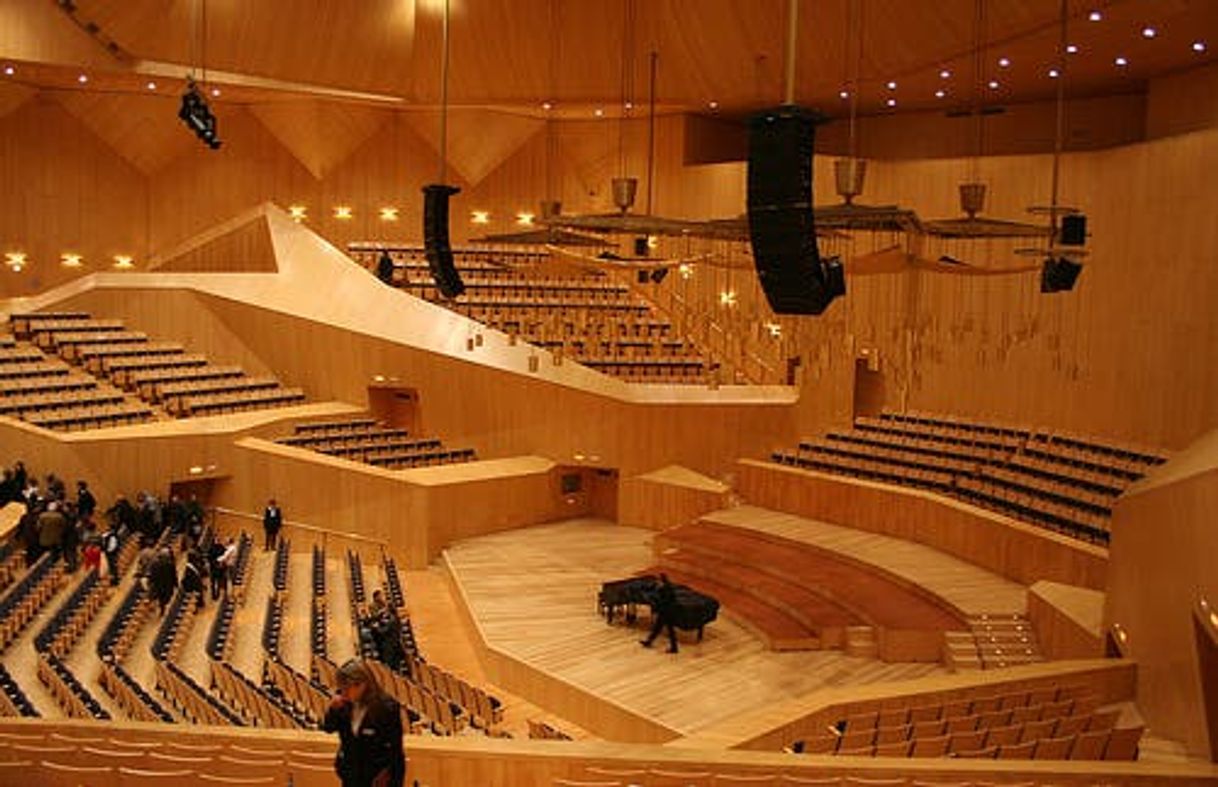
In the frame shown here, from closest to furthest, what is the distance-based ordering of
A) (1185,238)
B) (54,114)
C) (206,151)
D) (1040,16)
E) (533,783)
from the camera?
(533,783)
(1040,16)
(1185,238)
(54,114)
(206,151)

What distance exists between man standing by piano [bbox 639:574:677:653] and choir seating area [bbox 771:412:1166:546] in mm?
3539

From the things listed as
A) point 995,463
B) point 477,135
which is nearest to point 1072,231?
point 995,463

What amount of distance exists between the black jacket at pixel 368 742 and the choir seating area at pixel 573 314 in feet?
36.0

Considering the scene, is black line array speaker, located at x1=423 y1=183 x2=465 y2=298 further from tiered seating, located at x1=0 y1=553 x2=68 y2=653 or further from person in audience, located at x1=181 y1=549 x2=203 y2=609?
person in audience, located at x1=181 y1=549 x2=203 y2=609

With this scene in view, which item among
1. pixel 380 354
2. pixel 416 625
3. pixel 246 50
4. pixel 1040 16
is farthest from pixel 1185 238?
pixel 246 50

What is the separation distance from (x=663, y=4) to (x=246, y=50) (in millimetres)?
5287

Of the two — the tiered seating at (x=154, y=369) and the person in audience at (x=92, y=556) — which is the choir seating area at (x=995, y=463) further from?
the person in audience at (x=92, y=556)

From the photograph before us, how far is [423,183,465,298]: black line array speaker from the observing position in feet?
24.7

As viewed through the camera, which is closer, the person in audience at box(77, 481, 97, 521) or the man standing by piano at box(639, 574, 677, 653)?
the man standing by piano at box(639, 574, 677, 653)

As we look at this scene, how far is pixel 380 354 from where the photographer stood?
49.1 ft

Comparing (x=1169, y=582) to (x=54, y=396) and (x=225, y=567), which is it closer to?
(x=225, y=567)

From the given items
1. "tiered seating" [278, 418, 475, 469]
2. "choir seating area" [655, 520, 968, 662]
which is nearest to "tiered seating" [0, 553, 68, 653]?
"tiered seating" [278, 418, 475, 469]

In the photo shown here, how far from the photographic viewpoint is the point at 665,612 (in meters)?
9.35

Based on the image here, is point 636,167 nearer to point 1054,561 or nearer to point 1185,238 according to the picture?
point 1185,238
